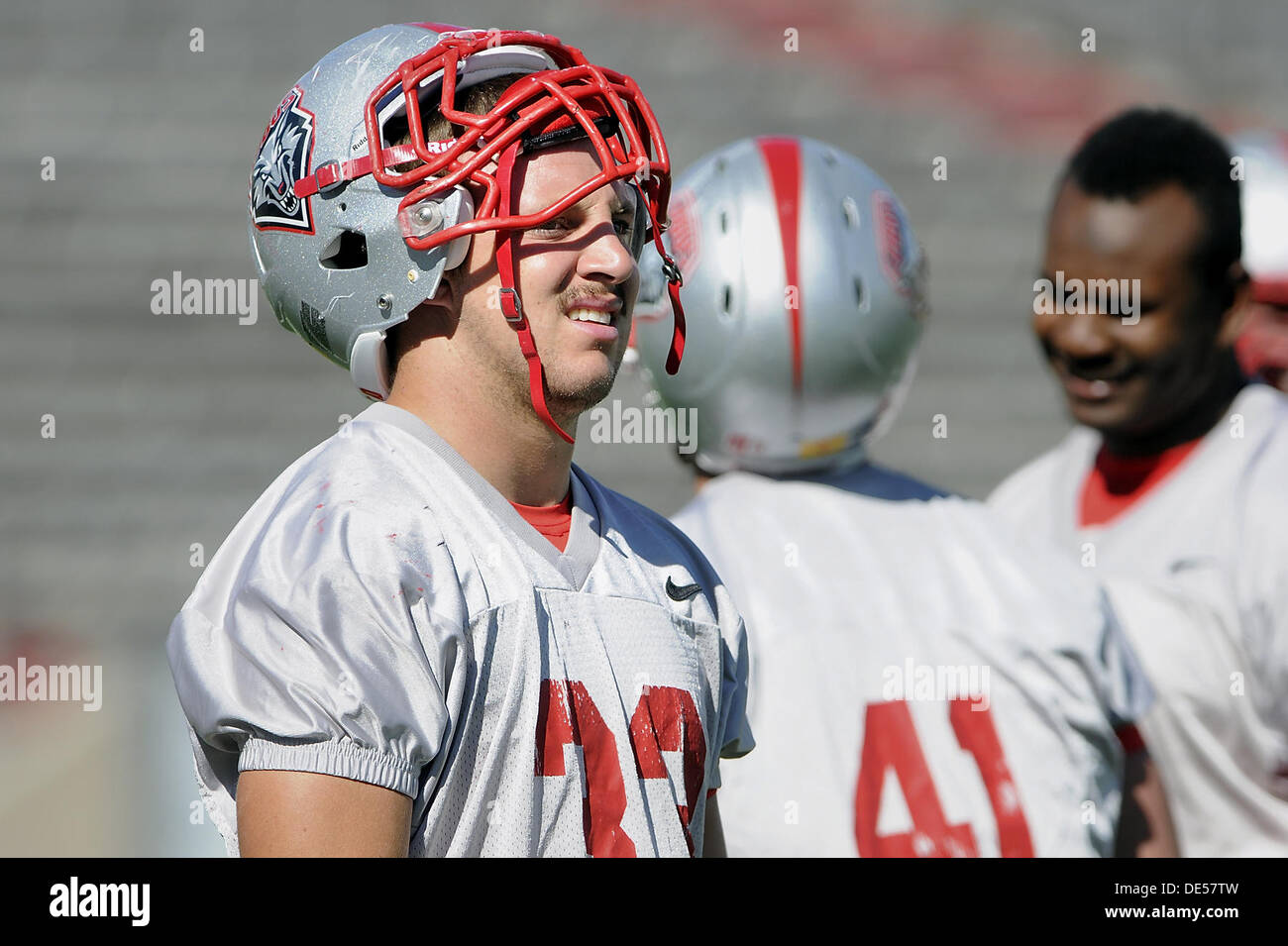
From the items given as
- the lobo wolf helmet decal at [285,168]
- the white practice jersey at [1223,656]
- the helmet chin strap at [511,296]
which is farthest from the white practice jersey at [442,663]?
the white practice jersey at [1223,656]

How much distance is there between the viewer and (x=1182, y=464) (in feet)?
11.6

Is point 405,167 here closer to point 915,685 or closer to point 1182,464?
point 915,685

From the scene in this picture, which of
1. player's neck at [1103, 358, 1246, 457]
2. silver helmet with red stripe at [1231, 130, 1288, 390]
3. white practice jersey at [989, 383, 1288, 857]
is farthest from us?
silver helmet with red stripe at [1231, 130, 1288, 390]

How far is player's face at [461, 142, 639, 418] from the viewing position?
1699mm

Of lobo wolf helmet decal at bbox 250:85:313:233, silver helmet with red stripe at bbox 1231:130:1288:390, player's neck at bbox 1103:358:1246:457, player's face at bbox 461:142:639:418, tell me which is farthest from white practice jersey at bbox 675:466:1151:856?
silver helmet with red stripe at bbox 1231:130:1288:390

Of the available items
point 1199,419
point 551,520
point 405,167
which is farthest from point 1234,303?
point 405,167

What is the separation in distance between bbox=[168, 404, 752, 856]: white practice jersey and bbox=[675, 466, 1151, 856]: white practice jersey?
1042mm

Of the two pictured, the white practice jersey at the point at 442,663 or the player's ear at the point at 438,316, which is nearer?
the white practice jersey at the point at 442,663

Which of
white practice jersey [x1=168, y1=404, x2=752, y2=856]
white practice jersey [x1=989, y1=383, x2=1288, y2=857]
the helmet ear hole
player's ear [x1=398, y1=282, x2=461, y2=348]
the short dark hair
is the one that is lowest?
white practice jersey [x1=989, y1=383, x2=1288, y2=857]

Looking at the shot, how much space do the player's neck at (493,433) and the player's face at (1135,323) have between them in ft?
6.58

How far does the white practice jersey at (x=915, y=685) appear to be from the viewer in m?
2.79

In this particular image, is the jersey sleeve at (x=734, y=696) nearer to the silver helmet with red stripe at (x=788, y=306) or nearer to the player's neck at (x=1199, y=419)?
the silver helmet with red stripe at (x=788, y=306)

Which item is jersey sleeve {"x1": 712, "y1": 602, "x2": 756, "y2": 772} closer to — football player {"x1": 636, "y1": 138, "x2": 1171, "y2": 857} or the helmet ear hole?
the helmet ear hole
